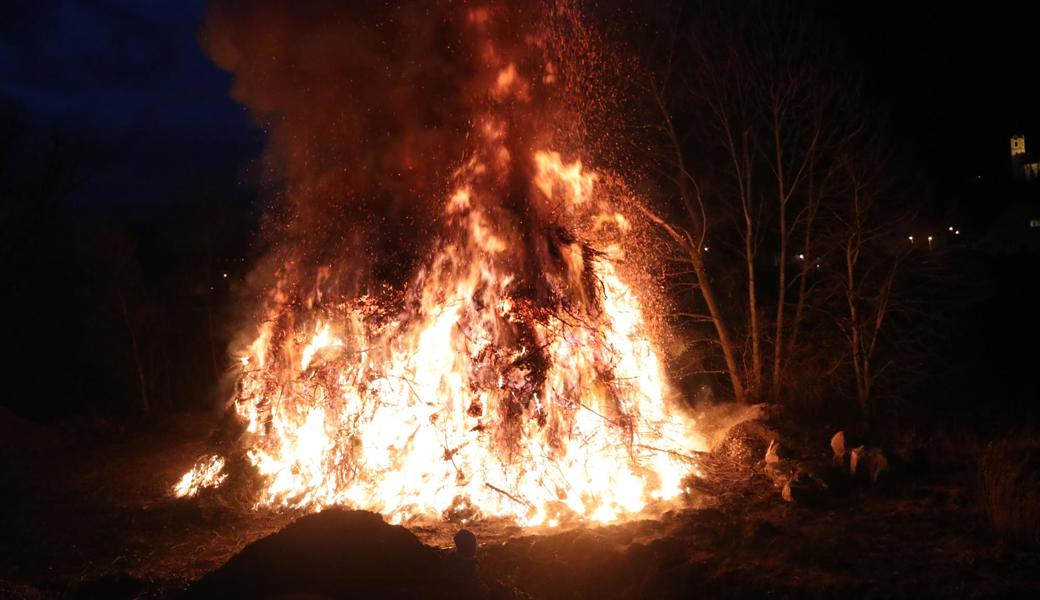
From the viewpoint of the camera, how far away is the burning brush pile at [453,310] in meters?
8.43

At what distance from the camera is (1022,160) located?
54.0 metres

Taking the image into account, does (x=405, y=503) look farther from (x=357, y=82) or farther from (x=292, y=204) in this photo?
(x=357, y=82)

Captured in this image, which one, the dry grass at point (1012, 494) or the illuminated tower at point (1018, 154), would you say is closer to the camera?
the dry grass at point (1012, 494)

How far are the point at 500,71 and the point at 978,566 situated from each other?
7.08 metres

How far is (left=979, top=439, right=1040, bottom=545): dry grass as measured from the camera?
6.02 m

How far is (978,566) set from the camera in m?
5.62

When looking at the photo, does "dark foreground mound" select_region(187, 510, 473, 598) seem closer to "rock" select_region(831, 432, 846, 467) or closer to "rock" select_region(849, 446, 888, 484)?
"rock" select_region(849, 446, 888, 484)

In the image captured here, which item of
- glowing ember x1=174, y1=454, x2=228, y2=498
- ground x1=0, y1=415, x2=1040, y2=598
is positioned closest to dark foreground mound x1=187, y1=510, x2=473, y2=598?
ground x1=0, y1=415, x2=1040, y2=598

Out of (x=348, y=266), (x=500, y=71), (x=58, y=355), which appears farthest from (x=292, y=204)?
(x=58, y=355)

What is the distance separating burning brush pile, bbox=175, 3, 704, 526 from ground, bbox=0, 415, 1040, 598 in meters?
0.85

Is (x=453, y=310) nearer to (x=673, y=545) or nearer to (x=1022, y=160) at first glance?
(x=673, y=545)

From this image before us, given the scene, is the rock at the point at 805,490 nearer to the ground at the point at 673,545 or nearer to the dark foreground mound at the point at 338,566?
the ground at the point at 673,545

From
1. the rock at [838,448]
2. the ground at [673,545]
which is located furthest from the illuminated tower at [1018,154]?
the ground at [673,545]

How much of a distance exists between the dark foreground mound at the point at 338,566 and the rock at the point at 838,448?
16.3ft
